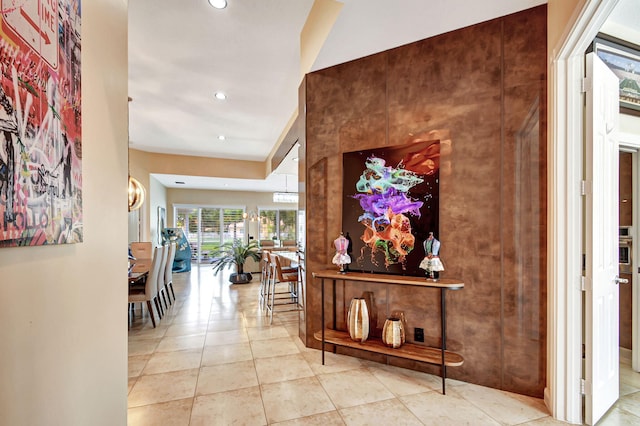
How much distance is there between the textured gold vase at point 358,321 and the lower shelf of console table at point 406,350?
63mm

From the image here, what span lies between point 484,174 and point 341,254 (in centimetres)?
143

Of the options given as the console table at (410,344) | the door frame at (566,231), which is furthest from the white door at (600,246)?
the console table at (410,344)

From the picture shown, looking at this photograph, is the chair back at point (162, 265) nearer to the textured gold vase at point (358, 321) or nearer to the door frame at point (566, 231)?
the textured gold vase at point (358, 321)

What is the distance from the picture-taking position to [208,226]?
11.0 meters

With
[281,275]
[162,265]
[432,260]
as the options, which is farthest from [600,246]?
[162,265]

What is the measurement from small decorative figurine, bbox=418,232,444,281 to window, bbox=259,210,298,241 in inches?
366

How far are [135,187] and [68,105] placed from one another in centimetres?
329

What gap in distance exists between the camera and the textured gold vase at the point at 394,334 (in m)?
2.60

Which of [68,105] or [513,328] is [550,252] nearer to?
[513,328]

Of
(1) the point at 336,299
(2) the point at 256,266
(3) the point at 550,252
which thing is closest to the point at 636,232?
(3) the point at 550,252

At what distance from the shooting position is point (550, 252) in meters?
2.11

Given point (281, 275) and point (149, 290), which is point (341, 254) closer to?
point (281, 275)

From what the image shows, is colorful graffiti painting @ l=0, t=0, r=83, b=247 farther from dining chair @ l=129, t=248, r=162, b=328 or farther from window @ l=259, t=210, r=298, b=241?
window @ l=259, t=210, r=298, b=241

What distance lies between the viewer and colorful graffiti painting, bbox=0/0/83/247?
720 mm
